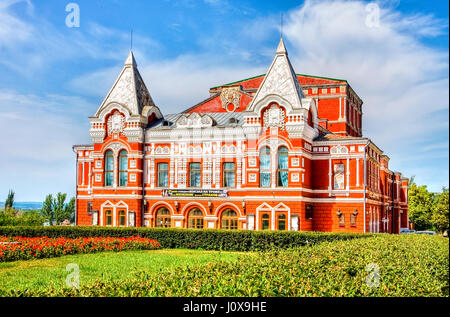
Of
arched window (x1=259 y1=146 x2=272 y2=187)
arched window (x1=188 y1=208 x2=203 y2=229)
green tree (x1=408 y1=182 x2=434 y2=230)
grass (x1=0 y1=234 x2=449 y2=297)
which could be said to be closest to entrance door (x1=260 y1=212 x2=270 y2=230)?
arched window (x1=259 y1=146 x2=272 y2=187)

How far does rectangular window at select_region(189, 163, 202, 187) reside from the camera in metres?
37.9

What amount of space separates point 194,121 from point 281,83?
23.1 ft

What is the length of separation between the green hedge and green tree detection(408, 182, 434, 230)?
44.6 m

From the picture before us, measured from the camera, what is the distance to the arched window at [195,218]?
37594 mm

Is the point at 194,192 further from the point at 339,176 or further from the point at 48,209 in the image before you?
the point at 48,209

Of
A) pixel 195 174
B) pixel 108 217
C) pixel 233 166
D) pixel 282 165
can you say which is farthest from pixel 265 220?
pixel 108 217

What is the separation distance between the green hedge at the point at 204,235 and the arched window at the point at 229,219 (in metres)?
6.80

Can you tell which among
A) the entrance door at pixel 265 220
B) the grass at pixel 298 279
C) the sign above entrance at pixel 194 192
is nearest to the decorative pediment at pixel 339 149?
the entrance door at pixel 265 220

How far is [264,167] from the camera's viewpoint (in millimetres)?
34969

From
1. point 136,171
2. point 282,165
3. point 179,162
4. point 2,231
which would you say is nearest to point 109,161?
point 136,171

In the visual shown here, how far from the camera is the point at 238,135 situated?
36625 millimetres
